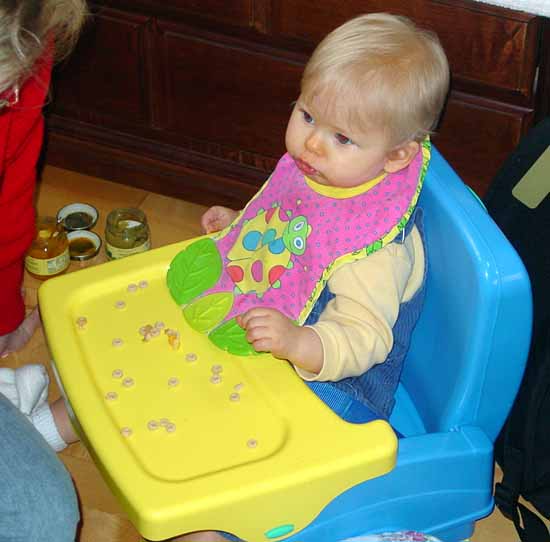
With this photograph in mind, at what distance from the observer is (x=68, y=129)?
5.65ft

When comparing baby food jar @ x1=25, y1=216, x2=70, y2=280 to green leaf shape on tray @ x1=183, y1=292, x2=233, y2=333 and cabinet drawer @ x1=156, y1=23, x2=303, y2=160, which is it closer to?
cabinet drawer @ x1=156, y1=23, x2=303, y2=160

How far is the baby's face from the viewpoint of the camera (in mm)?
1012

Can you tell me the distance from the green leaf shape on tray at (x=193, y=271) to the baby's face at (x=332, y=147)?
17 cm

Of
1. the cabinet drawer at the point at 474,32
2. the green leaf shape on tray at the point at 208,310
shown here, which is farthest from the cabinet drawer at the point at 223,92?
the green leaf shape on tray at the point at 208,310

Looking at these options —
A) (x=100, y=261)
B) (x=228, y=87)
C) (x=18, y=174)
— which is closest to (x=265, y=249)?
(x=18, y=174)

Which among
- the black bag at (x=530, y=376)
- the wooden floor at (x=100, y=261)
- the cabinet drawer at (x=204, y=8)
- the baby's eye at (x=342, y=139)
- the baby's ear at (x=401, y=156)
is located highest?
the baby's eye at (x=342, y=139)

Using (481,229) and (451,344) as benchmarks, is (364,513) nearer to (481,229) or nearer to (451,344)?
(451,344)

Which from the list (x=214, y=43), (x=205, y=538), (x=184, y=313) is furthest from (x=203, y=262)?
(x=214, y=43)

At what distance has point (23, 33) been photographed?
36.2 inches

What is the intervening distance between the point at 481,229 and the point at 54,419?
24.6 inches

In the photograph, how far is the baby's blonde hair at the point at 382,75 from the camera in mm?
983

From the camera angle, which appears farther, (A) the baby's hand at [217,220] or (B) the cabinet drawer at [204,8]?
(B) the cabinet drawer at [204,8]

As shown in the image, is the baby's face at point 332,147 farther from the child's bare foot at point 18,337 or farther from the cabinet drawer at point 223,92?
the child's bare foot at point 18,337

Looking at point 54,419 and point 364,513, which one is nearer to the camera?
point 364,513
